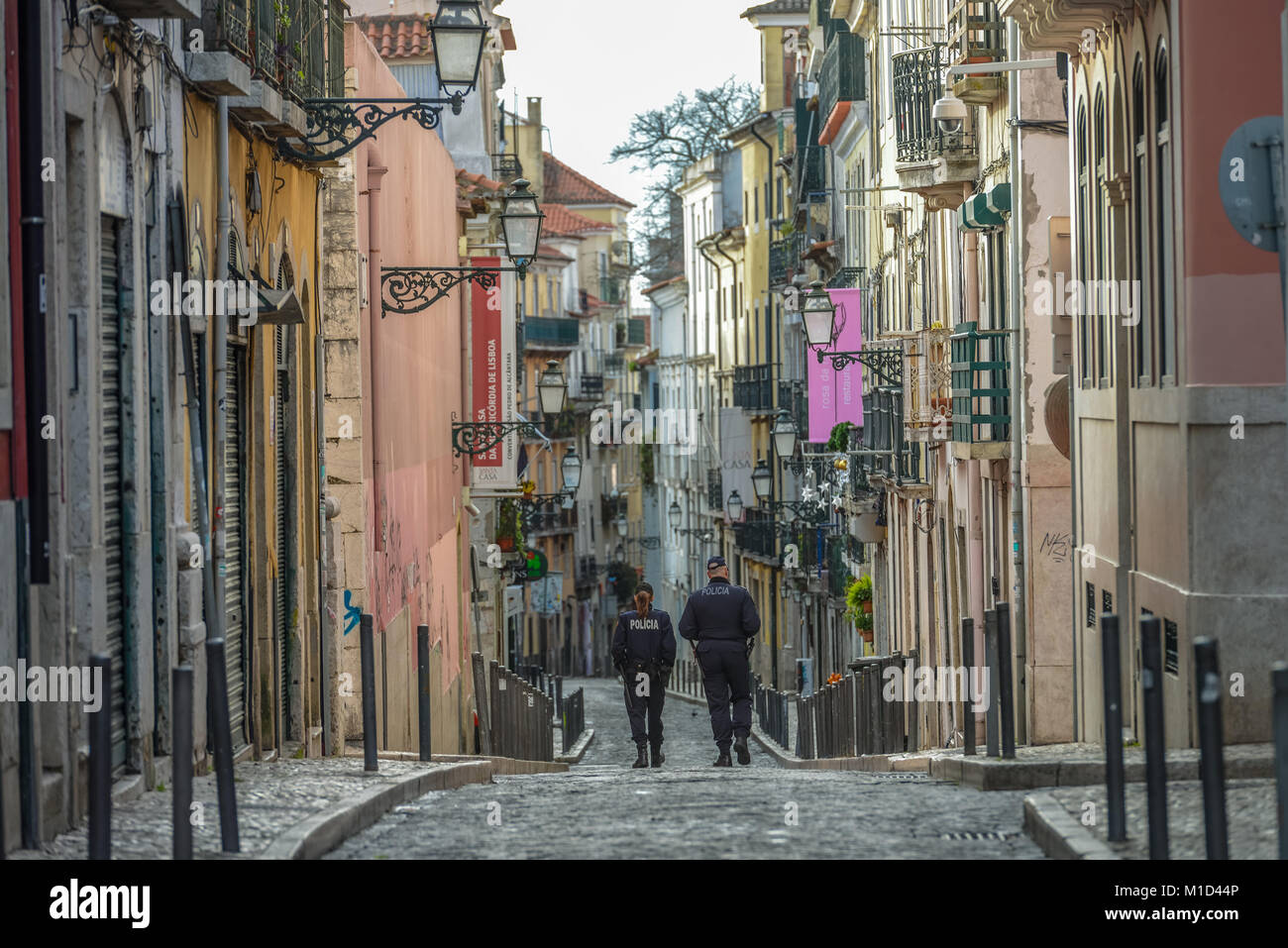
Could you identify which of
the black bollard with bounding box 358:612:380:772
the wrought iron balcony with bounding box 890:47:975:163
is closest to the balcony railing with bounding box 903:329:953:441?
the wrought iron balcony with bounding box 890:47:975:163

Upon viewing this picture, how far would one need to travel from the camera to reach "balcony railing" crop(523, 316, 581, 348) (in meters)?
73.6

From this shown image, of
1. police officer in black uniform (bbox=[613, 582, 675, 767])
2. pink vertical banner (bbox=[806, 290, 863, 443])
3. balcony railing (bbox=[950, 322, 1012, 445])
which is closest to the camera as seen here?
balcony railing (bbox=[950, 322, 1012, 445])

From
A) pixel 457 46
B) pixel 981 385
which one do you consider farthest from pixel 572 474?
pixel 457 46

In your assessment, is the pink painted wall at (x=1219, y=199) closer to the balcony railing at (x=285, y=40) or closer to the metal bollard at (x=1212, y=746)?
the metal bollard at (x=1212, y=746)

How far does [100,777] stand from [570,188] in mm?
84997

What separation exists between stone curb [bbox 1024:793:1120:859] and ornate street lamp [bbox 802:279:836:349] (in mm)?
16660

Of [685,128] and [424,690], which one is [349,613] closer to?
[424,690]

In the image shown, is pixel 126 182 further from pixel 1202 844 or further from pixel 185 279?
pixel 1202 844

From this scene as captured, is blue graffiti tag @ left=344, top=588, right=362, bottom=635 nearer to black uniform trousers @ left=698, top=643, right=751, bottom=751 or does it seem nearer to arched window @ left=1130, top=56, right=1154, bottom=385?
black uniform trousers @ left=698, top=643, right=751, bottom=751

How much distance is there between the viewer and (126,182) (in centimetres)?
1079

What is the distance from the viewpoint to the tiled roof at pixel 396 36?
31141 mm
